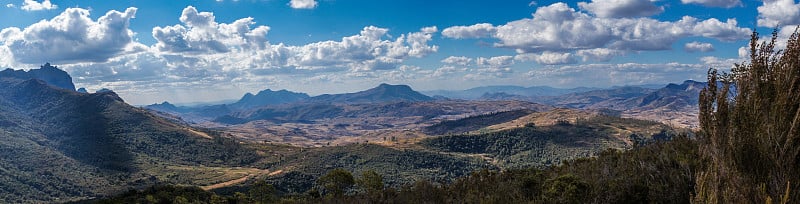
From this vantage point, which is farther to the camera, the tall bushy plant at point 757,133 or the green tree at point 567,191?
the green tree at point 567,191

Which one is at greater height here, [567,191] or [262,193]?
[567,191]

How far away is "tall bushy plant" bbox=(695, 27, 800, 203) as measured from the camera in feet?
39.1

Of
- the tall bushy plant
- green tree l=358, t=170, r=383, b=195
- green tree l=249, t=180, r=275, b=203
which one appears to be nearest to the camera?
the tall bushy plant

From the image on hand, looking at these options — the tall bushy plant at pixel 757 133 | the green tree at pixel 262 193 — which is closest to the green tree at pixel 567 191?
the tall bushy plant at pixel 757 133

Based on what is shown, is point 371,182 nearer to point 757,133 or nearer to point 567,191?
point 567,191

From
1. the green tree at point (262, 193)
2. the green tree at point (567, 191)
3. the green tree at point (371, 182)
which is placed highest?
the green tree at point (567, 191)

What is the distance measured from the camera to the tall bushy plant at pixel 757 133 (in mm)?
11914

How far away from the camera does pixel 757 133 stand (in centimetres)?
1229

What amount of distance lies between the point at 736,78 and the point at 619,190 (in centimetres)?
2636

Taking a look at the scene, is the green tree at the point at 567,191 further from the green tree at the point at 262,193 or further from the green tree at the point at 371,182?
the green tree at the point at 262,193

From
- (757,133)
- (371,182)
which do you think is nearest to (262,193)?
(371,182)

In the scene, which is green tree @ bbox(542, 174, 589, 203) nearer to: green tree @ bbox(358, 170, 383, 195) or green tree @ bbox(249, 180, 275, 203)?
green tree @ bbox(358, 170, 383, 195)

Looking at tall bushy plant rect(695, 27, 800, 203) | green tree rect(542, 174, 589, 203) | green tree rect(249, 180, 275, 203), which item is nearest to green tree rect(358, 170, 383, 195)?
green tree rect(249, 180, 275, 203)

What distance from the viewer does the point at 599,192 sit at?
125 feet
